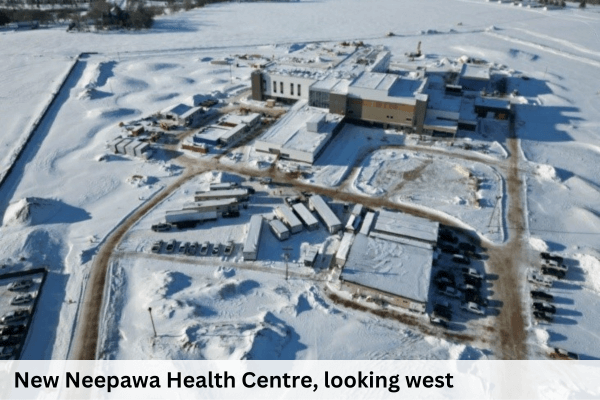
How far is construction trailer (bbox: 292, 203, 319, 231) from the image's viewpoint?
3728 cm

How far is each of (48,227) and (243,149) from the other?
2319 cm

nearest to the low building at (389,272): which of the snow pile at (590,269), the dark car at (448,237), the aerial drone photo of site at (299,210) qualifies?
the aerial drone photo of site at (299,210)

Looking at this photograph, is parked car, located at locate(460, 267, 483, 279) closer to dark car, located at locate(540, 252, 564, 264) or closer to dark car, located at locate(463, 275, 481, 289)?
dark car, located at locate(463, 275, 481, 289)

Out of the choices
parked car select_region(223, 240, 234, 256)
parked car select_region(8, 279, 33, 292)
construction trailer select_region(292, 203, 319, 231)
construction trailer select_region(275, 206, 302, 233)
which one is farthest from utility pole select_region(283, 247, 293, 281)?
parked car select_region(8, 279, 33, 292)

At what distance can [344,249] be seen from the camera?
111 feet

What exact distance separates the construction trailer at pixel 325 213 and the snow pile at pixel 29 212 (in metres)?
25.6

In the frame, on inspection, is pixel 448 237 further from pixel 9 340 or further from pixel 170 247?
pixel 9 340

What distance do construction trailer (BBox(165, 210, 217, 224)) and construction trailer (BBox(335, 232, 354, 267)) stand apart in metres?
12.5

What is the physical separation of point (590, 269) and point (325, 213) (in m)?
22.8

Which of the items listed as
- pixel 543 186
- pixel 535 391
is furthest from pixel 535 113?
pixel 535 391

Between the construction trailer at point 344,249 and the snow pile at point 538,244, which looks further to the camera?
the snow pile at point 538,244

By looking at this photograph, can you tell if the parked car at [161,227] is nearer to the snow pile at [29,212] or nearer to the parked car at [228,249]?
the parked car at [228,249]

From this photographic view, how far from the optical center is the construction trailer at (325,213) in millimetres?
37000

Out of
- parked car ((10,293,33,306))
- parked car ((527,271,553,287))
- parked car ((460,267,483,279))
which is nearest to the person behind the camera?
parked car ((10,293,33,306))
